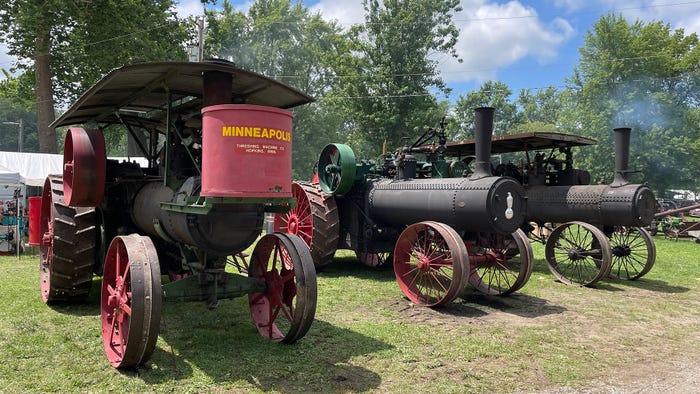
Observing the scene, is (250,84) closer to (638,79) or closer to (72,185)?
(72,185)

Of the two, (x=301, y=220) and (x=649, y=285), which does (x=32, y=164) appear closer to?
(x=301, y=220)

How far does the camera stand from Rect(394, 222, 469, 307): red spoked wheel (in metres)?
5.65

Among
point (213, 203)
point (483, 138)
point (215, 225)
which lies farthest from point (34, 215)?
point (483, 138)

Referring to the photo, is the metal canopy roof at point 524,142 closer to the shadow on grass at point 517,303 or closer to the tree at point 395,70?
the shadow on grass at point 517,303

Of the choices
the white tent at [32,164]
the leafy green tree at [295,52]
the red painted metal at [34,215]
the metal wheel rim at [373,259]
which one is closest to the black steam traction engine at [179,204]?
the red painted metal at [34,215]

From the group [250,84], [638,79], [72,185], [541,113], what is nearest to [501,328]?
[250,84]

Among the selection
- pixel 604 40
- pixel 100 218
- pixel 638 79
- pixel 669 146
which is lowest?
pixel 100 218

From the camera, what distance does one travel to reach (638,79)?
86.0ft

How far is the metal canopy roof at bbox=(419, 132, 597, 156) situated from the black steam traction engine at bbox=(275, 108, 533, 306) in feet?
4.06

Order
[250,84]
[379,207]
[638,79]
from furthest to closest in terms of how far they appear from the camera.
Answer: [638,79] → [379,207] → [250,84]

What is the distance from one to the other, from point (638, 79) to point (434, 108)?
1098 centimetres

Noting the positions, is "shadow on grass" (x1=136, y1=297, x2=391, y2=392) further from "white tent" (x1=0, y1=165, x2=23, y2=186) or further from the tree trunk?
the tree trunk

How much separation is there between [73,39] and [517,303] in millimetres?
15106

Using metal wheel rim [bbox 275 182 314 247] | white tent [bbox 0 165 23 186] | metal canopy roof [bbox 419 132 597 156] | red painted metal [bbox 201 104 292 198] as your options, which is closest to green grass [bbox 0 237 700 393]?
red painted metal [bbox 201 104 292 198]
